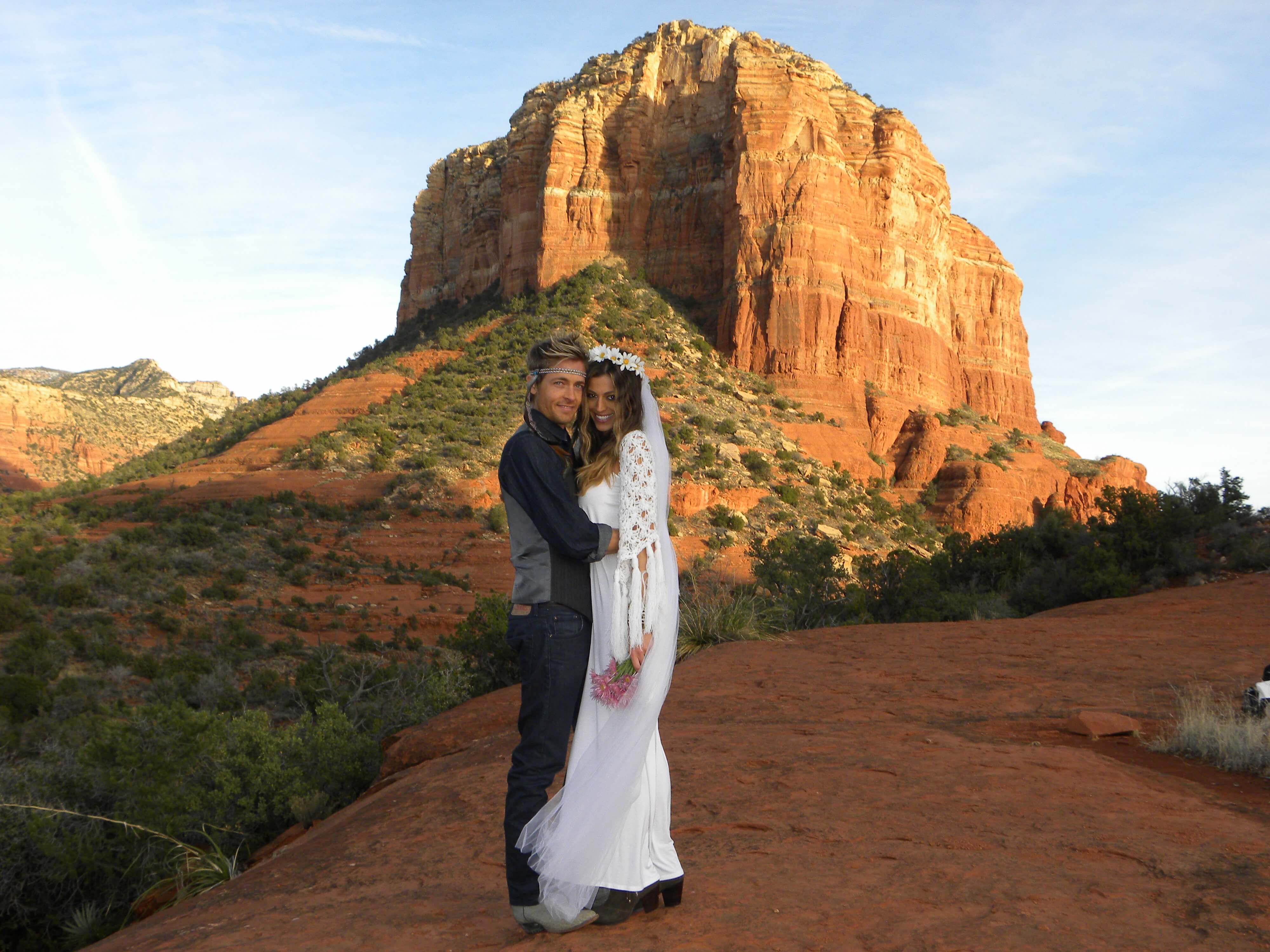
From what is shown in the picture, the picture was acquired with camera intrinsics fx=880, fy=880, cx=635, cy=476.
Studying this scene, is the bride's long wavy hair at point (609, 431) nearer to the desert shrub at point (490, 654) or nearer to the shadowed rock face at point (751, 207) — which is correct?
the desert shrub at point (490, 654)

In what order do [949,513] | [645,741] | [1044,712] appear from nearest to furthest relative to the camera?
[645,741] → [1044,712] → [949,513]

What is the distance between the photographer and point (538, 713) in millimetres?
3123

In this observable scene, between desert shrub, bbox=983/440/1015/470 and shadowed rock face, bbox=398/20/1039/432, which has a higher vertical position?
shadowed rock face, bbox=398/20/1039/432

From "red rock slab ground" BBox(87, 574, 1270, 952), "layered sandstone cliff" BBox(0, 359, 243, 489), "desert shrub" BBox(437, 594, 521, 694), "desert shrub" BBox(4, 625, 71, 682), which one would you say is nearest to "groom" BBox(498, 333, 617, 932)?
"red rock slab ground" BBox(87, 574, 1270, 952)

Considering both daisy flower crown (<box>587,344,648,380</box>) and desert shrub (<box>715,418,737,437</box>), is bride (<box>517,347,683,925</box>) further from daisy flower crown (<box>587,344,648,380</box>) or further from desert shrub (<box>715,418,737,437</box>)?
desert shrub (<box>715,418,737,437</box>)

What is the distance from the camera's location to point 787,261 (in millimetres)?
40312

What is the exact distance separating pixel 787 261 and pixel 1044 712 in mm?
36359

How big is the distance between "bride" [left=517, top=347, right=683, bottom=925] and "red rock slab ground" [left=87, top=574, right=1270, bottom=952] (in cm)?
20

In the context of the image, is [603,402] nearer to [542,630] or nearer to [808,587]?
[542,630]

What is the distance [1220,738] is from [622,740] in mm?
3638

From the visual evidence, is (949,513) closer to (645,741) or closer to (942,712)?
(942,712)

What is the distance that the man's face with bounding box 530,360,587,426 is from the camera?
3.23 meters

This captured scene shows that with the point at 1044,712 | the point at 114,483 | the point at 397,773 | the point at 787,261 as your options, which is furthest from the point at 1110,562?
the point at 114,483

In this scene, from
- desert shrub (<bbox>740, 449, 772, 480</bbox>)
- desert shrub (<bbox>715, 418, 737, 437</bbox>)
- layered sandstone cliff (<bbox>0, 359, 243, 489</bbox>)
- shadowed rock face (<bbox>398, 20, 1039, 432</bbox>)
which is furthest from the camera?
layered sandstone cliff (<bbox>0, 359, 243, 489</bbox>)
